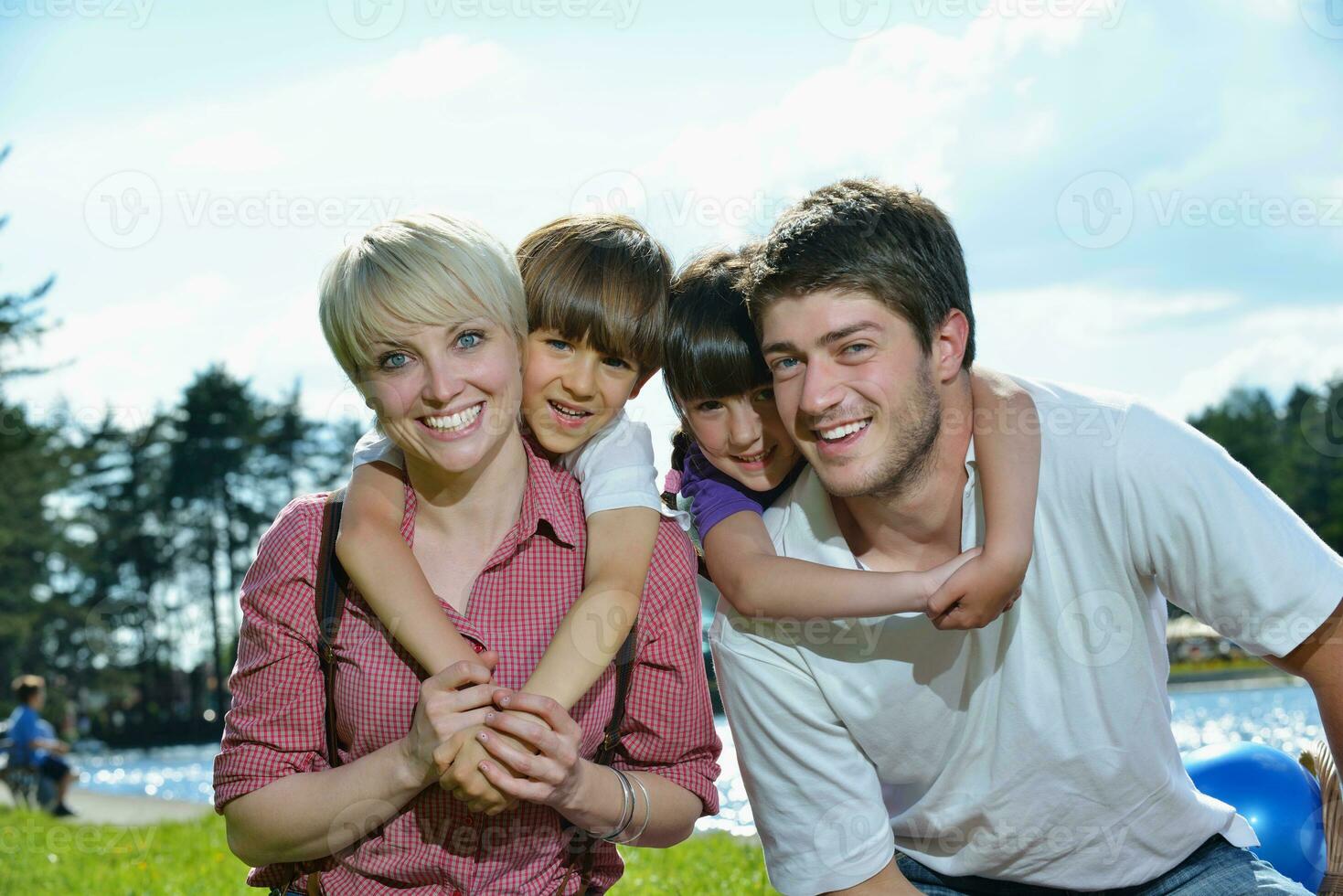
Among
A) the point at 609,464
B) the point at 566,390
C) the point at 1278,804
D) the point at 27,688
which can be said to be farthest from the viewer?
the point at 27,688

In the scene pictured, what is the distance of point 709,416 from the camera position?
3.42m

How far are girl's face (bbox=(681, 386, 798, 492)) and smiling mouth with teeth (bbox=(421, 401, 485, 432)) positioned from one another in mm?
882

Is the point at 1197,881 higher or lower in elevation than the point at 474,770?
lower

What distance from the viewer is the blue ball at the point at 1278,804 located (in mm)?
4059

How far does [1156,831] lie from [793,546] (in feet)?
3.69

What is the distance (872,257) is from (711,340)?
626 mm

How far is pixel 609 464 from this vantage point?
2955mm

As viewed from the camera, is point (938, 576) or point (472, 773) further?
point (938, 576)

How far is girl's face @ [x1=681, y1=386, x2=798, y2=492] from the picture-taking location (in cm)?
330

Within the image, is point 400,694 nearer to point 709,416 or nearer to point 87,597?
point 709,416

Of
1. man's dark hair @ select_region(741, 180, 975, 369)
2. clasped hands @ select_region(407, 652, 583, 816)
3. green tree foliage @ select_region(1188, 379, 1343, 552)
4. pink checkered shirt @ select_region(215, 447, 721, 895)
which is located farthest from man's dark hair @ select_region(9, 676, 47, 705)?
green tree foliage @ select_region(1188, 379, 1343, 552)

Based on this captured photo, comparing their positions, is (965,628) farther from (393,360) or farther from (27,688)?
(27,688)

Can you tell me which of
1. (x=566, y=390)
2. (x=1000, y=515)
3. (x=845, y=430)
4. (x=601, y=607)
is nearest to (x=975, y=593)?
(x=1000, y=515)

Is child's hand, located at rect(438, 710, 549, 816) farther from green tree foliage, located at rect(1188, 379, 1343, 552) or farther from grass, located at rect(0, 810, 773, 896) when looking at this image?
green tree foliage, located at rect(1188, 379, 1343, 552)
